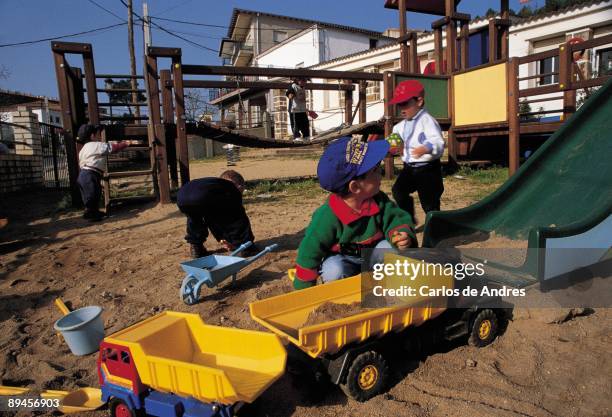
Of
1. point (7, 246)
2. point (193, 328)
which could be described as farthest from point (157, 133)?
Result: point (193, 328)

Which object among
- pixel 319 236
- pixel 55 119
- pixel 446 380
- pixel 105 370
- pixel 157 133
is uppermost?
pixel 55 119

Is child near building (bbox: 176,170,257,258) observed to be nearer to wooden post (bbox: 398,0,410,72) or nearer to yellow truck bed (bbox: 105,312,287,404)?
yellow truck bed (bbox: 105,312,287,404)

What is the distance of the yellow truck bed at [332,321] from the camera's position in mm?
1707

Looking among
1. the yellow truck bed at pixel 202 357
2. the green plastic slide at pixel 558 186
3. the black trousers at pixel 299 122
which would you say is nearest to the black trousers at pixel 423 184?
the green plastic slide at pixel 558 186

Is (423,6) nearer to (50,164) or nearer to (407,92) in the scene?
(407,92)

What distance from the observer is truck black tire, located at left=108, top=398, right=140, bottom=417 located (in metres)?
1.72

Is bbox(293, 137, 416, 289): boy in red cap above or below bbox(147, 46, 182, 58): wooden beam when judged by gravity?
below

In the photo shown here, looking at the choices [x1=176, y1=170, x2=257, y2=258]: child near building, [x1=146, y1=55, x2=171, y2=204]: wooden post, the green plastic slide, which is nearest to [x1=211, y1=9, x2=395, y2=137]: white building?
[x1=146, y1=55, x2=171, y2=204]: wooden post

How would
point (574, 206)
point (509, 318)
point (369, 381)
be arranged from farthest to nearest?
point (574, 206) → point (509, 318) → point (369, 381)

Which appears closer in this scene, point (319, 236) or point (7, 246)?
point (319, 236)

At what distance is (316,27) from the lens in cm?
2439

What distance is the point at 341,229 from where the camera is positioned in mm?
2350

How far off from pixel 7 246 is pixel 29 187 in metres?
5.48

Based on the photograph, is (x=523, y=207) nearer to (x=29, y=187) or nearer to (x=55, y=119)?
(x=29, y=187)
